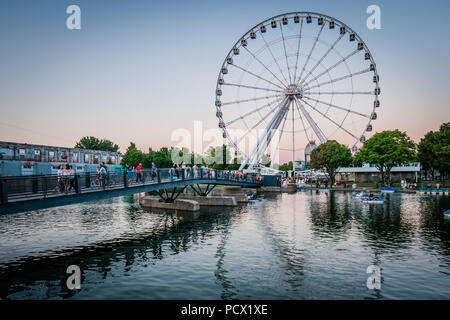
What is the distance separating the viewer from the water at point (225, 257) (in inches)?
611

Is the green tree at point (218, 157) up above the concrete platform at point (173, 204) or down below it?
above

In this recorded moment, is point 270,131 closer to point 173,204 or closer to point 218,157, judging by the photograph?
point 173,204

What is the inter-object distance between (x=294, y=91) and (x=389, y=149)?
3579 cm

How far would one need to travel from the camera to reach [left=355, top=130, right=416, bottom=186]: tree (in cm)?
8712

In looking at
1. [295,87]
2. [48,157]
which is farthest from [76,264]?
[48,157]

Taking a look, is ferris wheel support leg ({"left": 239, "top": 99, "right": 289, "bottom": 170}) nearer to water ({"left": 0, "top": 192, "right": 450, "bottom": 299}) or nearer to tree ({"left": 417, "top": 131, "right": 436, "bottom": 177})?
water ({"left": 0, "top": 192, "right": 450, "bottom": 299})

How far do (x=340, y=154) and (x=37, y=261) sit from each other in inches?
3488

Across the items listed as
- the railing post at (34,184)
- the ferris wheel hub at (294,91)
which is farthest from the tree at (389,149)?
the railing post at (34,184)

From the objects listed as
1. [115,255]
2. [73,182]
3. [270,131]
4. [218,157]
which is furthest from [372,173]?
[115,255]

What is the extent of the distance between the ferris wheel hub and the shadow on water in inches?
1521

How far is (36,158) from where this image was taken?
2933 inches

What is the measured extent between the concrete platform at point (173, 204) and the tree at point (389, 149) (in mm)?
60220

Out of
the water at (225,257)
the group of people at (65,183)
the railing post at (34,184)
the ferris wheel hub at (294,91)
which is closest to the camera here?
the water at (225,257)

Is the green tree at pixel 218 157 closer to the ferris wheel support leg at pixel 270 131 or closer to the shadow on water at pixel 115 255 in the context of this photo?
the ferris wheel support leg at pixel 270 131
